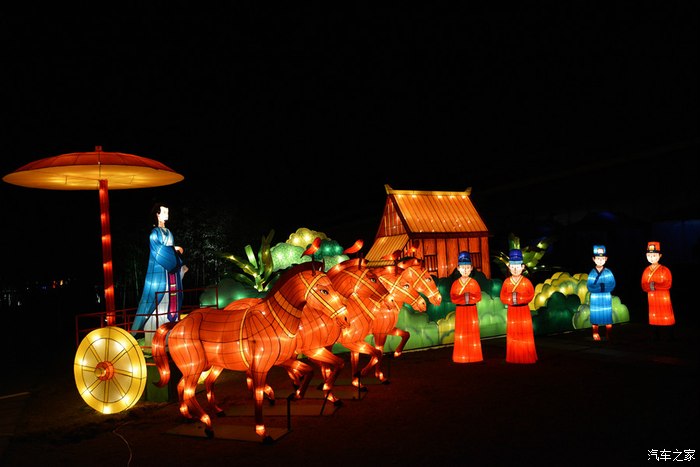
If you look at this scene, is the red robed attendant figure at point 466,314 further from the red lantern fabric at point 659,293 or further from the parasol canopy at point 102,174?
the parasol canopy at point 102,174

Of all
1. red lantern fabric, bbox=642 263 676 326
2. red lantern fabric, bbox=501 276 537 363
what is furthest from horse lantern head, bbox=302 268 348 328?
red lantern fabric, bbox=642 263 676 326

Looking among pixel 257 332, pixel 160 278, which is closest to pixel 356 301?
pixel 257 332

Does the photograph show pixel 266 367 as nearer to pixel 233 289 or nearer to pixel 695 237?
pixel 233 289

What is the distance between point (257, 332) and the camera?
22.2 feet

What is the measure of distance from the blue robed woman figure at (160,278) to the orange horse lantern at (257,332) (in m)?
2.80

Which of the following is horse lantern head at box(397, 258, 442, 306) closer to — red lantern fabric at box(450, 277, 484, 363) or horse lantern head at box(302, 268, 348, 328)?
red lantern fabric at box(450, 277, 484, 363)

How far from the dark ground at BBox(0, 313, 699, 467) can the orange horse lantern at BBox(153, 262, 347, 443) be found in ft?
2.41

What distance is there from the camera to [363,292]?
29.2 feet

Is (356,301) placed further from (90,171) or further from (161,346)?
(90,171)

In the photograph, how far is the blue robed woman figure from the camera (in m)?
9.62

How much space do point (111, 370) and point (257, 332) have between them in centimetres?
226

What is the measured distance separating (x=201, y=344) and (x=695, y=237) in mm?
24788

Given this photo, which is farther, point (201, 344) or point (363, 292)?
point (363, 292)

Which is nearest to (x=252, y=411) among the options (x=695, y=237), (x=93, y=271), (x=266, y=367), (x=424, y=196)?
(x=266, y=367)
